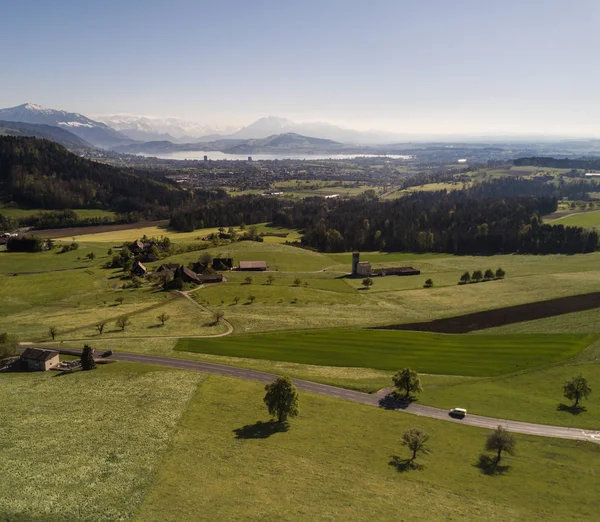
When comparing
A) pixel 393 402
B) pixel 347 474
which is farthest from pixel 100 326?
pixel 347 474

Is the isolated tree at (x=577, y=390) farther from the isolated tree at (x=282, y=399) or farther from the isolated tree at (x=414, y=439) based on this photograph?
the isolated tree at (x=282, y=399)

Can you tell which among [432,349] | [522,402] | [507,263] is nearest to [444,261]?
[507,263]

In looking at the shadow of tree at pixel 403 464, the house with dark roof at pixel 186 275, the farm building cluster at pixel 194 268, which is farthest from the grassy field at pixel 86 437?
the farm building cluster at pixel 194 268

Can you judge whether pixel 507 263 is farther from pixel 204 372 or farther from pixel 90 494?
pixel 90 494

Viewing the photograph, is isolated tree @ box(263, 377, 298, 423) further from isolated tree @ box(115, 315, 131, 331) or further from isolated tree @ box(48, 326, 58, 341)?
isolated tree @ box(48, 326, 58, 341)

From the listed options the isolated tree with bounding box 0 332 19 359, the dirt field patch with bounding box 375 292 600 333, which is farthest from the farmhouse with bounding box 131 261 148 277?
the dirt field patch with bounding box 375 292 600 333

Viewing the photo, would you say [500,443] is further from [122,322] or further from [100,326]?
[100,326]
